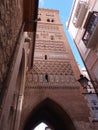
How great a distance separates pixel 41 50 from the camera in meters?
9.31

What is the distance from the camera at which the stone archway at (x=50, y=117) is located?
632 centimetres

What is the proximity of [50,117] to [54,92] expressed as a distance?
166 centimetres

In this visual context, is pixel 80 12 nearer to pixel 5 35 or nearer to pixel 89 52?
pixel 89 52

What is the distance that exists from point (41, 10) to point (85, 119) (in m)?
12.2

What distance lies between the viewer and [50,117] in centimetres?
767

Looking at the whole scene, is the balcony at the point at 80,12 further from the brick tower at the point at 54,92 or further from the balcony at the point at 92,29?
the brick tower at the point at 54,92

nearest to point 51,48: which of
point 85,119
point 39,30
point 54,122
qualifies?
point 39,30

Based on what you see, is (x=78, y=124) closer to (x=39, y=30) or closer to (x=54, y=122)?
(x=54, y=122)

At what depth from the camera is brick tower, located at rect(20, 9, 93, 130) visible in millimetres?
6031

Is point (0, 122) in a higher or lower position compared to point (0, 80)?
lower

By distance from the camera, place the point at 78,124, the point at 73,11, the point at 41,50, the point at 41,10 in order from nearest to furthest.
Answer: the point at 78,124 < the point at 73,11 < the point at 41,50 < the point at 41,10

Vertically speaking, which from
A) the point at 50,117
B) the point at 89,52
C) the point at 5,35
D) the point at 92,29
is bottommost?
the point at 50,117

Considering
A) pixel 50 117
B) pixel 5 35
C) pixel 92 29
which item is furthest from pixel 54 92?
pixel 5 35

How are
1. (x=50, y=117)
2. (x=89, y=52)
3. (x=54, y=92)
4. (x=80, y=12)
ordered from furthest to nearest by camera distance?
(x=50, y=117) < (x=54, y=92) < (x=80, y=12) < (x=89, y=52)
